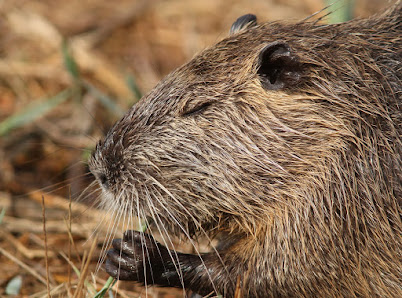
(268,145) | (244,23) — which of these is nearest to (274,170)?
(268,145)

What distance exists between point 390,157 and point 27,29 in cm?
464

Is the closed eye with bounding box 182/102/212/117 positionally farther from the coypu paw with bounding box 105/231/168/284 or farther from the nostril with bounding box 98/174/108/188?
the coypu paw with bounding box 105/231/168/284

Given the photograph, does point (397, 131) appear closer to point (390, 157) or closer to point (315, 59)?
point (390, 157)

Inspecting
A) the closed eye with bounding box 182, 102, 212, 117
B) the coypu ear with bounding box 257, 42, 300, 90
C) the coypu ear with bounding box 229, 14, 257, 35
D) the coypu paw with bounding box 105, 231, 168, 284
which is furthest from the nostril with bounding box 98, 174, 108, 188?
the coypu ear with bounding box 229, 14, 257, 35

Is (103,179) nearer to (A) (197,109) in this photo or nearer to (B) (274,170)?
(A) (197,109)

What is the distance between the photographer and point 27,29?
632cm

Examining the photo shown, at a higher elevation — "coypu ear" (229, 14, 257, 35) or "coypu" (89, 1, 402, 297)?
"coypu ear" (229, 14, 257, 35)

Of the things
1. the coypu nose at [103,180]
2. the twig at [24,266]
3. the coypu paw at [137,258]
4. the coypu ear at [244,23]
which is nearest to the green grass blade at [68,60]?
the twig at [24,266]

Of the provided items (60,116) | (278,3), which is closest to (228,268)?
(60,116)

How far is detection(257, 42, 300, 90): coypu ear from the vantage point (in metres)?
2.64

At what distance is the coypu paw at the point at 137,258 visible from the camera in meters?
2.72

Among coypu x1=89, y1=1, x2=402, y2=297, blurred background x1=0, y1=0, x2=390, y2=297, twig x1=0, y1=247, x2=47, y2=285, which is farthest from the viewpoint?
blurred background x1=0, y1=0, x2=390, y2=297

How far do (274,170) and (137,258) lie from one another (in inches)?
27.6

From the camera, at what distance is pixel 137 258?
2717 mm
